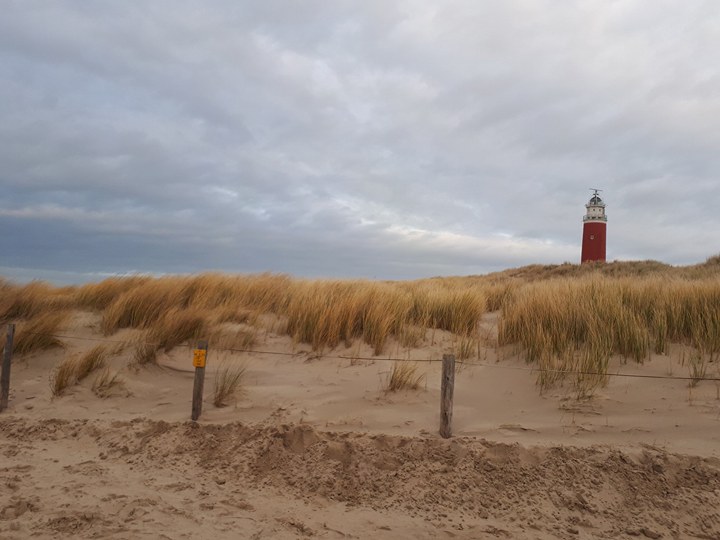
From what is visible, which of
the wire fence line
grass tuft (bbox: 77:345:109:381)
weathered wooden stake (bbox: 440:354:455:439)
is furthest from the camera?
grass tuft (bbox: 77:345:109:381)

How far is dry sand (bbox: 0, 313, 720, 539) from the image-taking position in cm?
466

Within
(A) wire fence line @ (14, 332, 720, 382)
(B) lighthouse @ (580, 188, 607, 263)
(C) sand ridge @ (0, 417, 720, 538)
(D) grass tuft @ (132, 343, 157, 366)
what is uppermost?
(B) lighthouse @ (580, 188, 607, 263)

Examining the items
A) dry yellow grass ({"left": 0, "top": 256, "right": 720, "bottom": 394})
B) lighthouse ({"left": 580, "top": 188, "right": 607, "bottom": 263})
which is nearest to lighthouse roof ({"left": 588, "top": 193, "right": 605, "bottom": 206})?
lighthouse ({"left": 580, "top": 188, "right": 607, "bottom": 263})

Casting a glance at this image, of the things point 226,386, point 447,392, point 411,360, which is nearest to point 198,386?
point 226,386

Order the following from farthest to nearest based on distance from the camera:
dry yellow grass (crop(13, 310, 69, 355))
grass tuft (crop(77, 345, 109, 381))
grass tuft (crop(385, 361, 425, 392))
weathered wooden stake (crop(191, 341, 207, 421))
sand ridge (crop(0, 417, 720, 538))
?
dry yellow grass (crop(13, 310, 69, 355)) < grass tuft (crop(77, 345, 109, 381)) < grass tuft (crop(385, 361, 425, 392)) < weathered wooden stake (crop(191, 341, 207, 421)) < sand ridge (crop(0, 417, 720, 538))

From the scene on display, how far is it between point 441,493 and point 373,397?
1.94 meters

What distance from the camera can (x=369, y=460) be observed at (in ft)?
18.4

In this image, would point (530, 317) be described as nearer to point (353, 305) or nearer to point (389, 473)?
point (353, 305)

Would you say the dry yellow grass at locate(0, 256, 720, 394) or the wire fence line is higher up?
the dry yellow grass at locate(0, 256, 720, 394)

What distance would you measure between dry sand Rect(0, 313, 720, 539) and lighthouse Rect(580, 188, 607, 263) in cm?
3419

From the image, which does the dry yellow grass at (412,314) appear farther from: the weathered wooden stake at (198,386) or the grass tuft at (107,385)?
the weathered wooden stake at (198,386)

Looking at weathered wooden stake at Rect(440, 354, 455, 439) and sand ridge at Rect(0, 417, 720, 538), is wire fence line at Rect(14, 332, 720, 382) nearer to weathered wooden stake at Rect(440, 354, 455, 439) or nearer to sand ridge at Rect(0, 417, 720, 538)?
weathered wooden stake at Rect(440, 354, 455, 439)

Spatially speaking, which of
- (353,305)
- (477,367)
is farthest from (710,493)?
(353,305)

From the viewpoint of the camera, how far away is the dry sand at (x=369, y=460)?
4656mm
